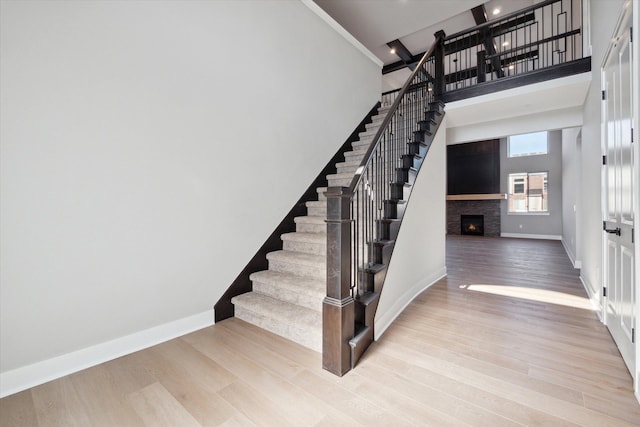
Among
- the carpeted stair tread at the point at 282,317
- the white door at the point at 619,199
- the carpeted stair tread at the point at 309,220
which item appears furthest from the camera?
the carpeted stair tread at the point at 309,220

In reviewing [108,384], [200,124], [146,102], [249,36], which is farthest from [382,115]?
[108,384]

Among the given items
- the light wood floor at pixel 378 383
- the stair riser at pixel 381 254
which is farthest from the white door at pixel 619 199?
the stair riser at pixel 381 254

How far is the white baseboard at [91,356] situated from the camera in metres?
1.69

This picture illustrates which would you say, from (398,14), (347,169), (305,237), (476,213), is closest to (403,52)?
(398,14)

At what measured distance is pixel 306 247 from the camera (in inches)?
119

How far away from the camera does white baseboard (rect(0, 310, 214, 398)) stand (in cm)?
169

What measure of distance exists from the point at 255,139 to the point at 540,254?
6729 mm

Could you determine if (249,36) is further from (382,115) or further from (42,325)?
(42,325)

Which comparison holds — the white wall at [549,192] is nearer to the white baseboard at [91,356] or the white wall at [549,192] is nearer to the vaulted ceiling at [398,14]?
the vaulted ceiling at [398,14]

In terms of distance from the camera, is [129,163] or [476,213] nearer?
[129,163]

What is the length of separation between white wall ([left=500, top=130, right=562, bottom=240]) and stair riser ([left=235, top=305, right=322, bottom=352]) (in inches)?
408

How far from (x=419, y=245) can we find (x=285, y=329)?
1.94 metres

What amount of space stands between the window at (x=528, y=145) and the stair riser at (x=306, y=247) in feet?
32.3

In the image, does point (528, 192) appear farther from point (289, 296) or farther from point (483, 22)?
point (289, 296)
